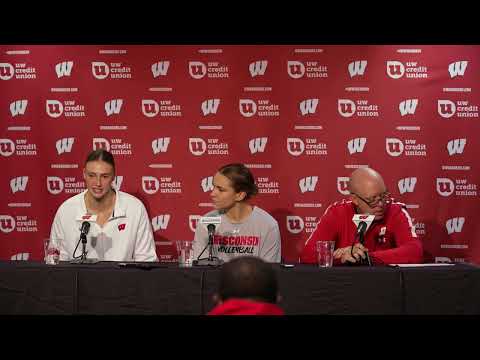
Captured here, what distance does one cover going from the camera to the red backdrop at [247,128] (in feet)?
18.1

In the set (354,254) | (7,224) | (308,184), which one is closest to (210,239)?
(354,254)

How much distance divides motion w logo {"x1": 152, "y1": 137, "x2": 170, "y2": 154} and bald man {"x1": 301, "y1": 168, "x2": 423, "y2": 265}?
1.74 metres

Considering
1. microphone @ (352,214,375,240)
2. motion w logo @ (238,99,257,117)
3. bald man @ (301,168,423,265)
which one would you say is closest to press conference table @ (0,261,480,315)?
microphone @ (352,214,375,240)

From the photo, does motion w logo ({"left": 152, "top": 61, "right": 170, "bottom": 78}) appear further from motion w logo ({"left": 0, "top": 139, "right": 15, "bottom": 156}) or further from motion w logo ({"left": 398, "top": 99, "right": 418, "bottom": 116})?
motion w logo ({"left": 398, "top": 99, "right": 418, "bottom": 116})

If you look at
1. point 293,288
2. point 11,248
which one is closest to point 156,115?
point 11,248

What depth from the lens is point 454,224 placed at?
18.1 ft

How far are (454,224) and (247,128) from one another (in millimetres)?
→ 1923

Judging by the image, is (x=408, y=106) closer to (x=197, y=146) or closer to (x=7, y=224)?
(x=197, y=146)

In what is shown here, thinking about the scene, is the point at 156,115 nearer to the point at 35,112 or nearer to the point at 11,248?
the point at 35,112

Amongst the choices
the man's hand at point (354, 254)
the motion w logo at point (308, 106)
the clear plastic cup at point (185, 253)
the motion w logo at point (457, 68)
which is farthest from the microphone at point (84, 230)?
the motion w logo at point (457, 68)

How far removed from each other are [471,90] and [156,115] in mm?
2669

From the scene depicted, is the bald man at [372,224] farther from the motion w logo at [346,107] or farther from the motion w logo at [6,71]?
the motion w logo at [6,71]

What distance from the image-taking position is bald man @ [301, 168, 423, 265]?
410cm

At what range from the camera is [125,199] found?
15.1 feet
